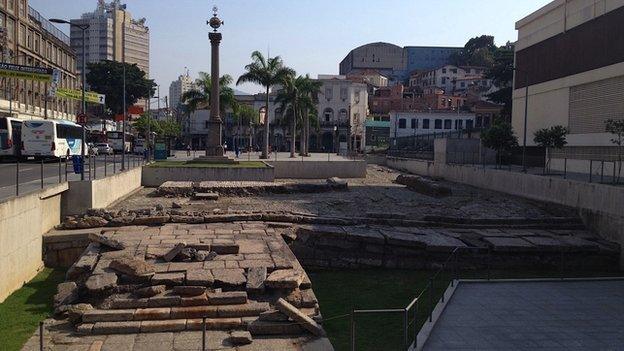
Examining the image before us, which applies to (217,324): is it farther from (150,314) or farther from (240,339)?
(150,314)

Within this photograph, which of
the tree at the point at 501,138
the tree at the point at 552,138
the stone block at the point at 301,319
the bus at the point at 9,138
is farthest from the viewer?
the tree at the point at 501,138

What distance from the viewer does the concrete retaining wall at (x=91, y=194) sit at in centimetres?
1916

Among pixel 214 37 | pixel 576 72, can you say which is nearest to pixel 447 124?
pixel 576 72

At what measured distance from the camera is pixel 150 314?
9727mm

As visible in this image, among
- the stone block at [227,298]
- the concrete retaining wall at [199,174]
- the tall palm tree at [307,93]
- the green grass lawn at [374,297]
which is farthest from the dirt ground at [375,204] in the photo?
the tall palm tree at [307,93]

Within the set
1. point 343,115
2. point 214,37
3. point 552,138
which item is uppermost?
point 214,37

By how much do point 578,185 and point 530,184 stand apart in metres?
4.89

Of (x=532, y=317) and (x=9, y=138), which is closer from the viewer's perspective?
(x=532, y=317)

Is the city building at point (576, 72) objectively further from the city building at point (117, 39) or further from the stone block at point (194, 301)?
the city building at point (117, 39)

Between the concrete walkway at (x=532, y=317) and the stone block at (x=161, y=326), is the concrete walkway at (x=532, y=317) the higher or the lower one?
the lower one

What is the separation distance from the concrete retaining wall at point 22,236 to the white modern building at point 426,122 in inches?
2911

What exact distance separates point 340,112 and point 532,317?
85486 mm

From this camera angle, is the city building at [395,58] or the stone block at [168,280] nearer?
the stone block at [168,280]

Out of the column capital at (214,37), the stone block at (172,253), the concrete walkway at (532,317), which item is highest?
the column capital at (214,37)
